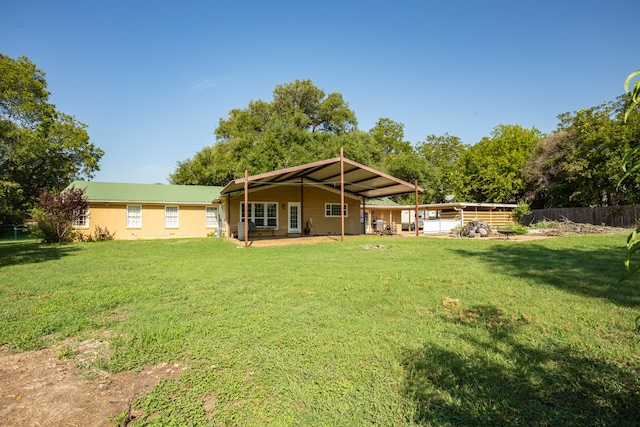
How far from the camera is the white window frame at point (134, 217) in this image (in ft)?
62.5

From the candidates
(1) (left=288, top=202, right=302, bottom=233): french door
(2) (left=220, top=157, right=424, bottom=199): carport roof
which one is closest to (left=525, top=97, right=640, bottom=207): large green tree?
(2) (left=220, top=157, right=424, bottom=199): carport roof

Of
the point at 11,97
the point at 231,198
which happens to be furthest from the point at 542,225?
the point at 11,97

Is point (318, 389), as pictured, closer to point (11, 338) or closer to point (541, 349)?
point (541, 349)

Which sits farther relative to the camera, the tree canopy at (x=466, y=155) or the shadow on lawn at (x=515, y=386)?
the tree canopy at (x=466, y=155)

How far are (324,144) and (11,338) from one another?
96.0 feet

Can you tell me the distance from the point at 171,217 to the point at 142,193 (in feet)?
7.18

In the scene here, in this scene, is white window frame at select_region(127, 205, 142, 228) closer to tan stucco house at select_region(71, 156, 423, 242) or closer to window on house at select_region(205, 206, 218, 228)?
tan stucco house at select_region(71, 156, 423, 242)

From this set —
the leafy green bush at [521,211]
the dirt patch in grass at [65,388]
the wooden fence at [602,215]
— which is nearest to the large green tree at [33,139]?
the dirt patch in grass at [65,388]

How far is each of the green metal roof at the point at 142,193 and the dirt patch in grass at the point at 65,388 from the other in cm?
1715

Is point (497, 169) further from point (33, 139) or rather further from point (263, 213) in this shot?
point (33, 139)

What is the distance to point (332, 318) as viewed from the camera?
4.33m

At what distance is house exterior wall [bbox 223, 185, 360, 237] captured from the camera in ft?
63.0

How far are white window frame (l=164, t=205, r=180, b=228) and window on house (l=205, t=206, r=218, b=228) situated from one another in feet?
5.58

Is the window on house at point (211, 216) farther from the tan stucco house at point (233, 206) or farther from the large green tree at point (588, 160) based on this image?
the large green tree at point (588, 160)
